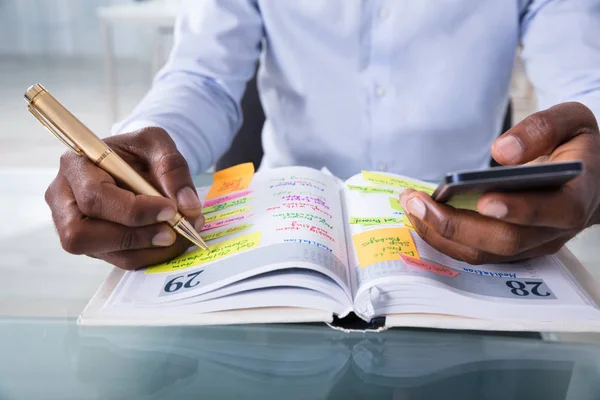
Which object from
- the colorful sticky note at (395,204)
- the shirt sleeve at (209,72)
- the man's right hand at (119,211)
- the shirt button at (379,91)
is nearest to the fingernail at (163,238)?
the man's right hand at (119,211)

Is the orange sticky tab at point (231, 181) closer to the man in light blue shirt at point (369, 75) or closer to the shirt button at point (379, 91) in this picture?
the man in light blue shirt at point (369, 75)

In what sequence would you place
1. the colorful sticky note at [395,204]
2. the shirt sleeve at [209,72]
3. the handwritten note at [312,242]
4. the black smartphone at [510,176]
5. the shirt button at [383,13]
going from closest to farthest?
the black smartphone at [510,176] → the handwritten note at [312,242] → the colorful sticky note at [395,204] → the shirt sleeve at [209,72] → the shirt button at [383,13]

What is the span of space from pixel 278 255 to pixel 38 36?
17.4 ft

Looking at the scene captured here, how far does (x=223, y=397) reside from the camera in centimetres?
43

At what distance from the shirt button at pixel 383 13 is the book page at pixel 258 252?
0.43 metres

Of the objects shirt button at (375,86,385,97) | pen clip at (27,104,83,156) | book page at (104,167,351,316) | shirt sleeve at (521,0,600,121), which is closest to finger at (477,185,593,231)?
book page at (104,167,351,316)

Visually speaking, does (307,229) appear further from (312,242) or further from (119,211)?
(119,211)

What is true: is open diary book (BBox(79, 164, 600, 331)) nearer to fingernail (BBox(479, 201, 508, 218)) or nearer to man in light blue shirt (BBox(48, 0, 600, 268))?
fingernail (BBox(479, 201, 508, 218))

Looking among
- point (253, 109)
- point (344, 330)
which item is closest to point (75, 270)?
point (344, 330)

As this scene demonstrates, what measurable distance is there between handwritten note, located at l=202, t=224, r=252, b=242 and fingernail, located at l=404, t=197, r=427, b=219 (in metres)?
0.16

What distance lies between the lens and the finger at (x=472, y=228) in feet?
1.62

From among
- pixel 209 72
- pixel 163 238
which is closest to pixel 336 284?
pixel 163 238

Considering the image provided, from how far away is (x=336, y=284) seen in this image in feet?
1.64

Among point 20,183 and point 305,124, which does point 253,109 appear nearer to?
point 305,124
